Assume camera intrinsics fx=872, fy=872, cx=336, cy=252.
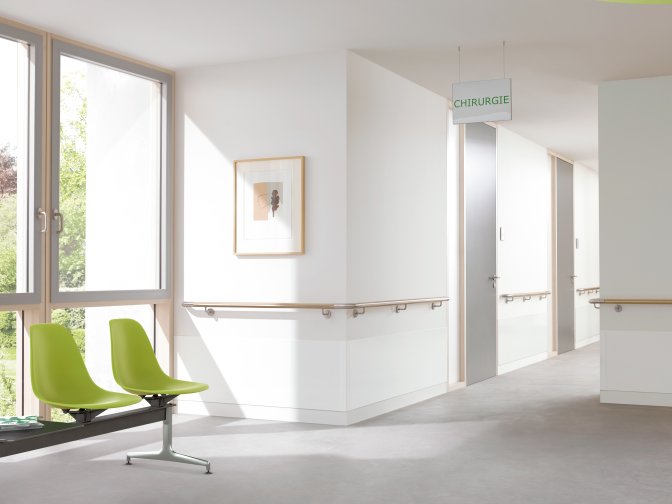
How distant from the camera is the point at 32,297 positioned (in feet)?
20.8

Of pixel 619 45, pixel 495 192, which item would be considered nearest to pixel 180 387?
pixel 619 45

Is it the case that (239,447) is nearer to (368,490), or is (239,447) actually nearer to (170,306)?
(368,490)

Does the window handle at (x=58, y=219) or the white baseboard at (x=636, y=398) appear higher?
the window handle at (x=58, y=219)

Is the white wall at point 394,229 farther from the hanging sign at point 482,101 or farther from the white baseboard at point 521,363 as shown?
the white baseboard at point 521,363

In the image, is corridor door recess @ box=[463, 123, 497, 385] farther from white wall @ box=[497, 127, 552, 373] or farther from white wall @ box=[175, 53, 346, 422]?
white wall @ box=[175, 53, 346, 422]

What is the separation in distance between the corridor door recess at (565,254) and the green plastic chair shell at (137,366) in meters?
8.34

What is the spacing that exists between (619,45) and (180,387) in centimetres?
431

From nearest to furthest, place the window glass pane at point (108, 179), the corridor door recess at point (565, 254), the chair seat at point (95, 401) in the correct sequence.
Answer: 1. the chair seat at point (95, 401)
2. the window glass pane at point (108, 179)
3. the corridor door recess at point (565, 254)

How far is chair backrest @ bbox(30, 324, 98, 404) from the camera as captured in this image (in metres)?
4.92

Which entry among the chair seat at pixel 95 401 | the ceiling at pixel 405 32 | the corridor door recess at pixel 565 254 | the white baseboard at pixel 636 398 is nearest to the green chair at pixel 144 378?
the chair seat at pixel 95 401

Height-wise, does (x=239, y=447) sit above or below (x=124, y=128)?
below

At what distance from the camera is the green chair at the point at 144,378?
215 inches

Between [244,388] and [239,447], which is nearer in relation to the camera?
[239,447]

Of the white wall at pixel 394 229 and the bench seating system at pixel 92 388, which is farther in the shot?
the white wall at pixel 394 229
